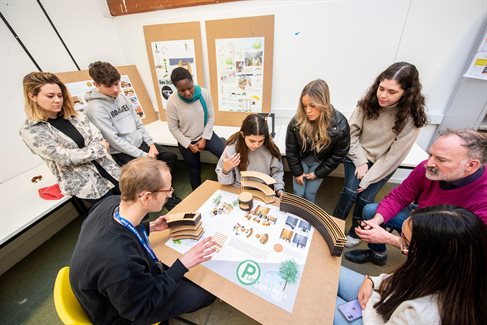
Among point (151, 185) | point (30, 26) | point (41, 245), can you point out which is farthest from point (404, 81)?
point (41, 245)

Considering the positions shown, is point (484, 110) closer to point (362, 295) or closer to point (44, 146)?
point (362, 295)

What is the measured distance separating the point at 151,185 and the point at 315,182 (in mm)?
1519

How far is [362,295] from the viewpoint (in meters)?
1.01

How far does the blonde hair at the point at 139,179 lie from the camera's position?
2.96 ft

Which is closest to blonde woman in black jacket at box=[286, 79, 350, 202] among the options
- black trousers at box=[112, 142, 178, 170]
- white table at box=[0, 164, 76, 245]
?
black trousers at box=[112, 142, 178, 170]

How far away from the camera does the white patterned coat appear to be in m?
A: 1.50

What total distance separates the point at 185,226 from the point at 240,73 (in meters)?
2.10

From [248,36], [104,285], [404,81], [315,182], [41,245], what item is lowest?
[41,245]

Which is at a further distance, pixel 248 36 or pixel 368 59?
pixel 248 36

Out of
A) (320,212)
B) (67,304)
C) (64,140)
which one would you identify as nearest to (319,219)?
(320,212)

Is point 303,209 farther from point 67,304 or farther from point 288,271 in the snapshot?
point 67,304

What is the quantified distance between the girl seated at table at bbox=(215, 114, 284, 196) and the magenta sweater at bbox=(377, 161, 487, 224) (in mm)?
824

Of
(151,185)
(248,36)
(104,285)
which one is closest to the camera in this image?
(104,285)

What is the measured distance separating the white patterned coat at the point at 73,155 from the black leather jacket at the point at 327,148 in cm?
167
